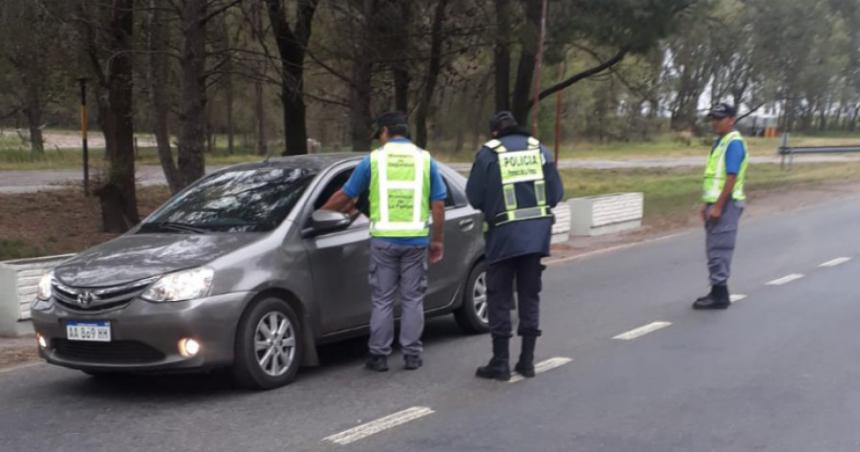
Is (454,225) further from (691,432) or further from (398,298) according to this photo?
(691,432)

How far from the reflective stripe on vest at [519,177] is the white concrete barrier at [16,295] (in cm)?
440

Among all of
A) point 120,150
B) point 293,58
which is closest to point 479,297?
point 120,150

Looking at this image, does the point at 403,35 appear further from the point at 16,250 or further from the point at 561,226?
the point at 16,250

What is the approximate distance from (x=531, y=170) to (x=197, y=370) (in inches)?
99.4

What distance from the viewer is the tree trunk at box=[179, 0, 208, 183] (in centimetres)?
1238

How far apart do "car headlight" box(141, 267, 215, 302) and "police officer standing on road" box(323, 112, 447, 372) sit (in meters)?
1.15

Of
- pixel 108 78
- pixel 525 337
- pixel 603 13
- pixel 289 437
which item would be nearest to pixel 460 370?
pixel 525 337

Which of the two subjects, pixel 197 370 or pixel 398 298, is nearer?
pixel 197 370

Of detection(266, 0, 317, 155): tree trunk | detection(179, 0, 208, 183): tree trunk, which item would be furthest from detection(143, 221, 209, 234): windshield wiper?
detection(266, 0, 317, 155): tree trunk

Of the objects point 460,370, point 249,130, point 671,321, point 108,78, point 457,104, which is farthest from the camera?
point 249,130

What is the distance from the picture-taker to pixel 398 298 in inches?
287

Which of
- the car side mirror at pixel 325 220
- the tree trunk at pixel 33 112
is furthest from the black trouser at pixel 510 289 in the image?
the tree trunk at pixel 33 112

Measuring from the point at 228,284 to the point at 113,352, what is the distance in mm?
827

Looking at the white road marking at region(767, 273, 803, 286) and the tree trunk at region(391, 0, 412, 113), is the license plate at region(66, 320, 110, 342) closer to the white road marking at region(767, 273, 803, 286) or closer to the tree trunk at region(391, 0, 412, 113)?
the white road marking at region(767, 273, 803, 286)
